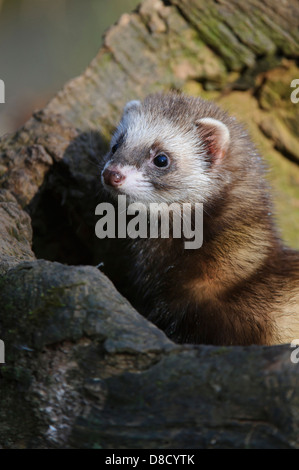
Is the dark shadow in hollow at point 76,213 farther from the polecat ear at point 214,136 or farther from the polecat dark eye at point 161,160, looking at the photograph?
the polecat ear at point 214,136

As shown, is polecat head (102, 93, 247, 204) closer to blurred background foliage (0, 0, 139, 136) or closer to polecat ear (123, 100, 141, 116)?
polecat ear (123, 100, 141, 116)

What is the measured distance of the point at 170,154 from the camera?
3.37 metres

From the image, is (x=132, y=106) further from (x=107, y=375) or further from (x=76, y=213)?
(x=107, y=375)

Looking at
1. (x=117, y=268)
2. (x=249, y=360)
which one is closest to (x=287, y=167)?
(x=117, y=268)

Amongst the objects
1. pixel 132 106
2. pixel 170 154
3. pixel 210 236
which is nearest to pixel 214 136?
pixel 170 154

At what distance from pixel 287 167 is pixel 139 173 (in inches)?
95.4

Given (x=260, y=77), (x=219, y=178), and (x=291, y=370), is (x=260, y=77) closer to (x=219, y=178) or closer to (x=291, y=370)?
(x=219, y=178)

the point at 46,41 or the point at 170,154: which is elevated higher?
the point at 46,41

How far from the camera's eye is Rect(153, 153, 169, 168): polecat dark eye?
10.9 feet

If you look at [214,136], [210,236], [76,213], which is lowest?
[210,236]

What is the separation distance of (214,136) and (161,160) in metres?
0.33

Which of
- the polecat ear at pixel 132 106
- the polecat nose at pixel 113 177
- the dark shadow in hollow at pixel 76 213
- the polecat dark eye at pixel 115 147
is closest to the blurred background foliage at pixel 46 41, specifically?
the dark shadow in hollow at pixel 76 213

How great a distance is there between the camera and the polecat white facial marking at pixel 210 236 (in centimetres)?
315

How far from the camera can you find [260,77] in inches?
192
